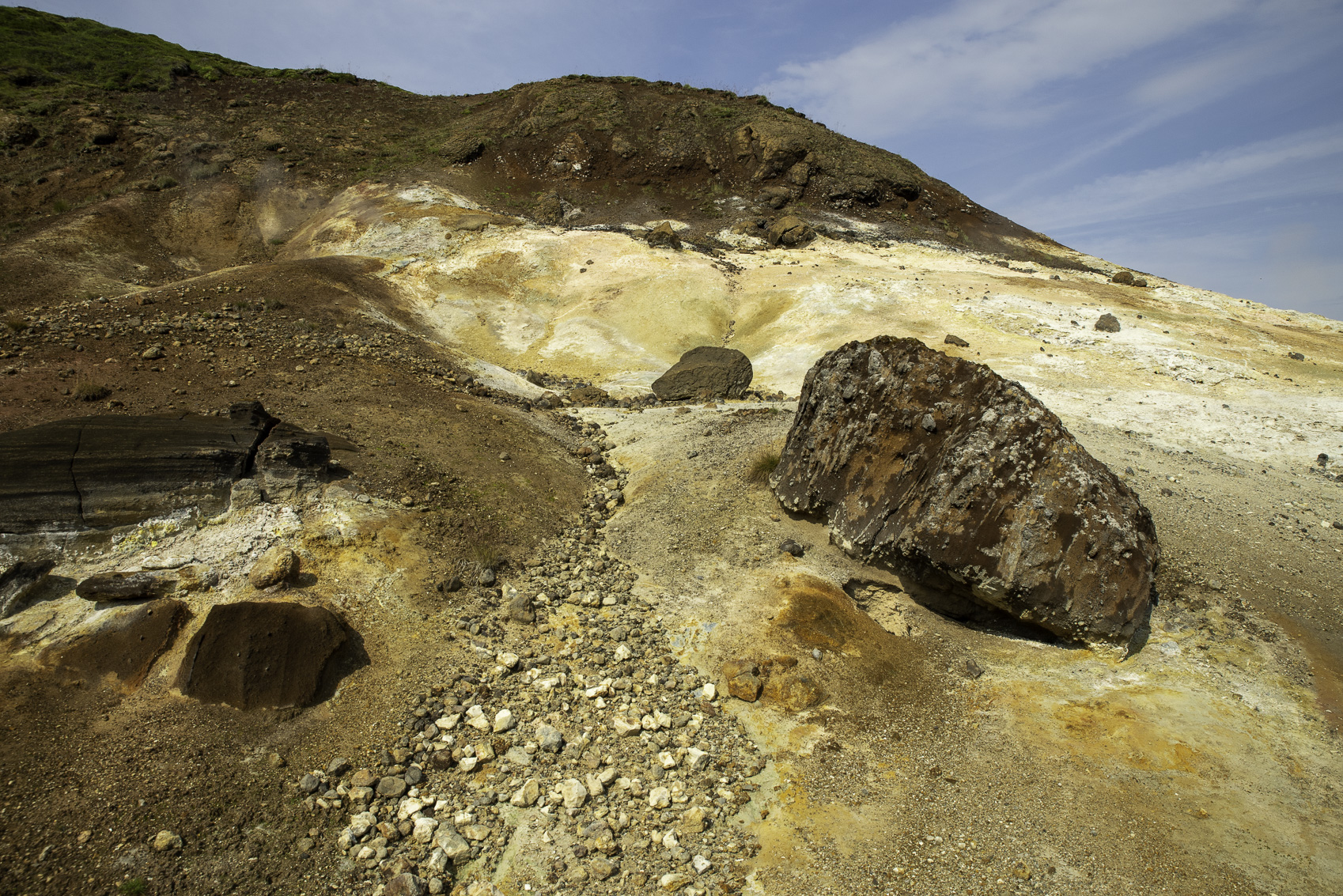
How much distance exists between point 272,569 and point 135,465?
2213 millimetres

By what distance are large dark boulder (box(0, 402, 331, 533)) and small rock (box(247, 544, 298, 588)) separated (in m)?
1.14

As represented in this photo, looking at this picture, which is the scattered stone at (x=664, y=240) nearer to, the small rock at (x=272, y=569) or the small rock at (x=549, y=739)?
the small rock at (x=272, y=569)

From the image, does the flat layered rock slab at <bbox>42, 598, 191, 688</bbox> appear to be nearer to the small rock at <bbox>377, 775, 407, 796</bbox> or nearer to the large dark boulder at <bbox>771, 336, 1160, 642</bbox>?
the small rock at <bbox>377, 775, 407, 796</bbox>

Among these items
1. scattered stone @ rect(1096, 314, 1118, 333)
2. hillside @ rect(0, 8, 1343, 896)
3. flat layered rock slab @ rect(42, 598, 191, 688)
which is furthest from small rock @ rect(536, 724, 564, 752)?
scattered stone @ rect(1096, 314, 1118, 333)

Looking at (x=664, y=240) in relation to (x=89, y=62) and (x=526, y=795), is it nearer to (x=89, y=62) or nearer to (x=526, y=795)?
(x=526, y=795)

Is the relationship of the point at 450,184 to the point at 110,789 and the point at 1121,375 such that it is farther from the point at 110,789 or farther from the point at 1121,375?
the point at 110,789

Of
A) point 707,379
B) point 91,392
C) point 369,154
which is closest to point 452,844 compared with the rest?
point 91,392

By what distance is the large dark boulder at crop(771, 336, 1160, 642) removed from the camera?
7.50 m

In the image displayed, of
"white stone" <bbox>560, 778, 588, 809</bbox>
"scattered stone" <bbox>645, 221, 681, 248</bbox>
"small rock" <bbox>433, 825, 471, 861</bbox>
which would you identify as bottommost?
"small rock" <bbox>433, 825, 471, 861</bbox>

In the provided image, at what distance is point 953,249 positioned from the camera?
1270 inches

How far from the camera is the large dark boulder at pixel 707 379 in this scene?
17.7 m

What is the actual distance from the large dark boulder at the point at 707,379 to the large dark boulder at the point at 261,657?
40.1 ft

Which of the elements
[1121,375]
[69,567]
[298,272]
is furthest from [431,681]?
[1121,375]

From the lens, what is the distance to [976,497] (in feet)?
25.9
